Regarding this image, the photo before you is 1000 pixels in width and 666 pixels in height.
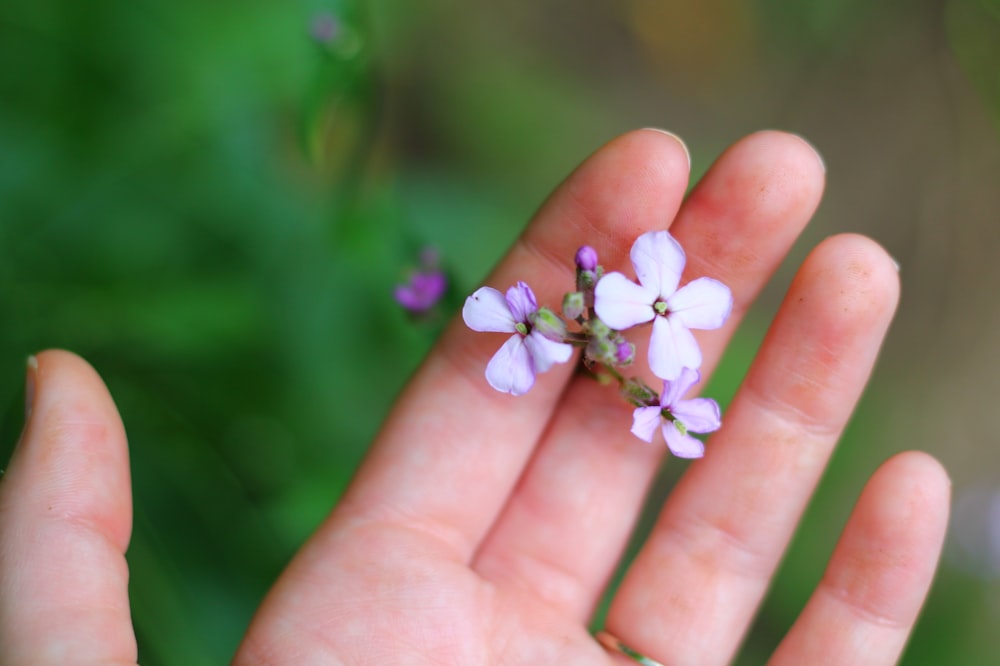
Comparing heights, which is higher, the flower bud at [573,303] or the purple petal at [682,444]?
the flower bud at [573,303]

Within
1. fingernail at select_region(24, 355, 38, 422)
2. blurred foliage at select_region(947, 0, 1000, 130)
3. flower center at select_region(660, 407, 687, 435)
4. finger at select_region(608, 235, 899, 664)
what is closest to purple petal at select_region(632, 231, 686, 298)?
flower center at select_region(660, 407, 687, 435)

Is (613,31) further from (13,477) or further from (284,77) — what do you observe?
(13,477)

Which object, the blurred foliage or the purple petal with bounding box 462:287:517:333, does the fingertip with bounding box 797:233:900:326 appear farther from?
the blurred foliage

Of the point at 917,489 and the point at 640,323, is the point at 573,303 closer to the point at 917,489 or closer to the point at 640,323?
the point at 640,323

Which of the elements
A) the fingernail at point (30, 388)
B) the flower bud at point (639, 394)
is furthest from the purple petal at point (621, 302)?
the fingernail at point (30, 388)

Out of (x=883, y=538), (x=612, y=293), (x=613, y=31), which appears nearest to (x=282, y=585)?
(x=612, y=293)

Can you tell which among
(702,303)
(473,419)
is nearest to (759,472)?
(702,303)

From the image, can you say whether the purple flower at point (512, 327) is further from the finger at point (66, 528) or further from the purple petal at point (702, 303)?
the finger at point (66, 528)
